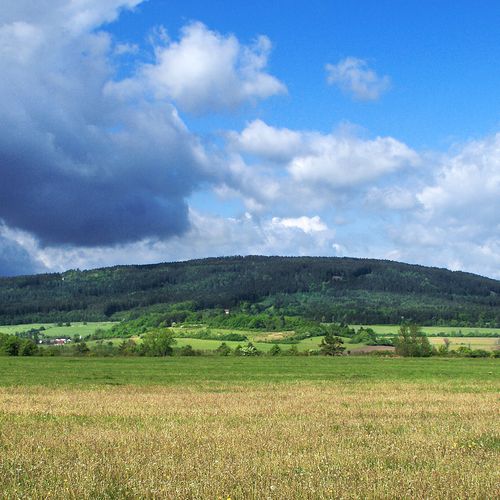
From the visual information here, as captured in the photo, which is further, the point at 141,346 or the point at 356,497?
the point at 141,346

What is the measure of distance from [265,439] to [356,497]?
578cm

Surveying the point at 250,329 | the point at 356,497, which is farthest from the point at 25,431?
the point at 250,329

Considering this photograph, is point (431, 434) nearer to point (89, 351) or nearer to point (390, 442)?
point (390, 442)

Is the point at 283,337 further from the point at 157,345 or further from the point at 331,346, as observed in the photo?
the point at 157,345

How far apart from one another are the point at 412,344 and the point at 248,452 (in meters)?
113

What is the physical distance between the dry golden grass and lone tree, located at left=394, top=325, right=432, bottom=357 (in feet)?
326

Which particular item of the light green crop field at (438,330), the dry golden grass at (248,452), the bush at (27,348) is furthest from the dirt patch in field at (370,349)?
the dry golden grass at (248,452)

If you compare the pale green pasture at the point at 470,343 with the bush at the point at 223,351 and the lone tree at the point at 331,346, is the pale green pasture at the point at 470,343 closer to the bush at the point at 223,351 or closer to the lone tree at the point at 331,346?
the lone tree at the point at 331,346

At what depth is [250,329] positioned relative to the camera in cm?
17725

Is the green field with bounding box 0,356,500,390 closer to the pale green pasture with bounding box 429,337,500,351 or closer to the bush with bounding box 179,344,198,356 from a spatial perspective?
the bush with bounding box 179,344,198,356

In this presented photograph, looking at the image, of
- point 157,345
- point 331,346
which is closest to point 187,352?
→ point 157,345

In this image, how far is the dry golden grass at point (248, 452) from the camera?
975cm

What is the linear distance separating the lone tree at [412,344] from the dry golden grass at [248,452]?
99431mm

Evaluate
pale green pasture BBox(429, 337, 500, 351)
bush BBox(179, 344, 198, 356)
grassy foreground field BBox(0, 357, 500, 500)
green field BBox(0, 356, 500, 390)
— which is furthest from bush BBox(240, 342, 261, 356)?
grassy foreground field BBox(0, 357, 500, 500)
